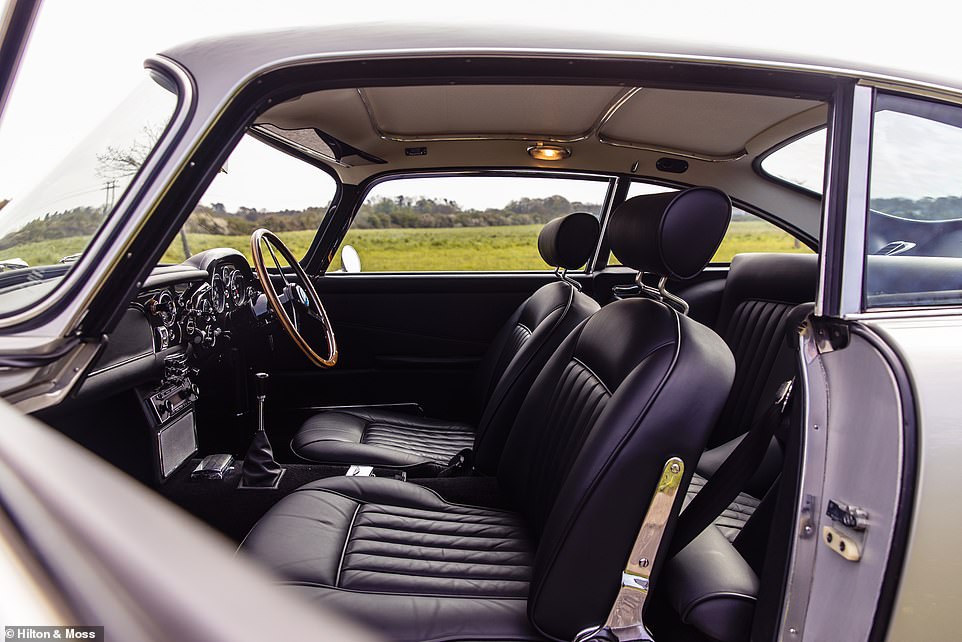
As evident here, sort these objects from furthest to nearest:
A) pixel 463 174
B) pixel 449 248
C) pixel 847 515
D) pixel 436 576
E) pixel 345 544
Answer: pixel 449 248 < pixel 463 174 < pixel 345 544 < pixel 436 576 < pixel 847 515

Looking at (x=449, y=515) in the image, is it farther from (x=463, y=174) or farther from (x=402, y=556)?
(x=463, y=174)

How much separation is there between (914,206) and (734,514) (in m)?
1.04

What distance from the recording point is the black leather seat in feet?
3.84

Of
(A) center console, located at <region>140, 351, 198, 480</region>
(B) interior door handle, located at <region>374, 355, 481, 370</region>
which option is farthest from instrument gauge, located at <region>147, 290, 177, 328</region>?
(B) interior door handle, located at <region>374, 355, 481, 370</region>

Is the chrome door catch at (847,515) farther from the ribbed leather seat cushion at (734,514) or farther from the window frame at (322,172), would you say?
the window frame at (322,172)

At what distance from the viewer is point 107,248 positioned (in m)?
1.07

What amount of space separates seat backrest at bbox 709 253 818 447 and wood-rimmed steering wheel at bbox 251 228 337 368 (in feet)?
5.18

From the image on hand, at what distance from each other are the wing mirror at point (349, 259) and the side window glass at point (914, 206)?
9.30 feet

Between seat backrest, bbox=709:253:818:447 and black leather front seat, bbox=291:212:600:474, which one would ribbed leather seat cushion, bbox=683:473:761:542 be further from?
black leather front seat, bbox=291:212:600:474

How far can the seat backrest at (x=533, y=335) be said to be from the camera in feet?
6.98

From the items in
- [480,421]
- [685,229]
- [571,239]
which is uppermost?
[571,239]

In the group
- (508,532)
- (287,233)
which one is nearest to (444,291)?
(287,233)

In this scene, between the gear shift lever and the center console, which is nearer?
the center console

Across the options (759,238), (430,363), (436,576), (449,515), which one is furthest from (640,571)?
(759,238)
